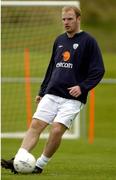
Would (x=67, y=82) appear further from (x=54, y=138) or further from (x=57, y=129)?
(x=54, y=138)

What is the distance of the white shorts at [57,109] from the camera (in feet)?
36.4

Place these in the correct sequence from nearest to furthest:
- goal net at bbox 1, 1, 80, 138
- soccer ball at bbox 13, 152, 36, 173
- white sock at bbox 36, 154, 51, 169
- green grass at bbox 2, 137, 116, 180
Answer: soccer ball at bbox 13, 152, 36, 173 < green grass at bbox 2, 137, 116, 180 < white sock at bbox 36, 154, 51, 169 < goal net at bbox 1, 1, 80, 138

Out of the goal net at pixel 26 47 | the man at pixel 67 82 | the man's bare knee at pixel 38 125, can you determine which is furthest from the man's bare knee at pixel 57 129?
the goal net at pixel 26 47

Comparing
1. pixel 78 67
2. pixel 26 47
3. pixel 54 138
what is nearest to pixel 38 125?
pixel 54 138

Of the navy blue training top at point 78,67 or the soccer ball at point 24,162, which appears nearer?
→ the soccer ball at point 24,162

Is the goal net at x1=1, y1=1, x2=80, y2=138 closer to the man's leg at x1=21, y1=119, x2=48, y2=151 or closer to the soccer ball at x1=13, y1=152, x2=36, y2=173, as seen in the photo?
the man's leg at x1=21, y1=119, x2=48, y2=151

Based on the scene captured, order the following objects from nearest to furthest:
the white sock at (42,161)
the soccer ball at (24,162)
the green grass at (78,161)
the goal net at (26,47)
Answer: the soccer ball at (24,162) < the green grass at (78,161) < the white sock at (42,161) < the goal net at (26,47)

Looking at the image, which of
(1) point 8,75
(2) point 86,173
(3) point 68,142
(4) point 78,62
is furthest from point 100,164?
(1) point 8,75

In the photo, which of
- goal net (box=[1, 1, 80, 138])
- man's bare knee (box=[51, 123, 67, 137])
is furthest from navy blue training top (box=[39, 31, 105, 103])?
goal net (box=[1, 1, 80, 138])

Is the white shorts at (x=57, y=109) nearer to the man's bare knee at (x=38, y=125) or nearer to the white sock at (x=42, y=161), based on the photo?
the man's bare knee at (x=38, y=125)

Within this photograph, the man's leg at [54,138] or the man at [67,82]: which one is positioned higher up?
the man at [67,82]

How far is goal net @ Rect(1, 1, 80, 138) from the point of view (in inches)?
743

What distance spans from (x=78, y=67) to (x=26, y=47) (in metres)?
8.49

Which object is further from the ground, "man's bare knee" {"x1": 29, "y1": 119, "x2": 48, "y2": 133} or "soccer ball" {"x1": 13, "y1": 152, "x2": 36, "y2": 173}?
"man's bare knee" {"x1": 29, "y1": 119, "x2": 48, "y2": 133}
